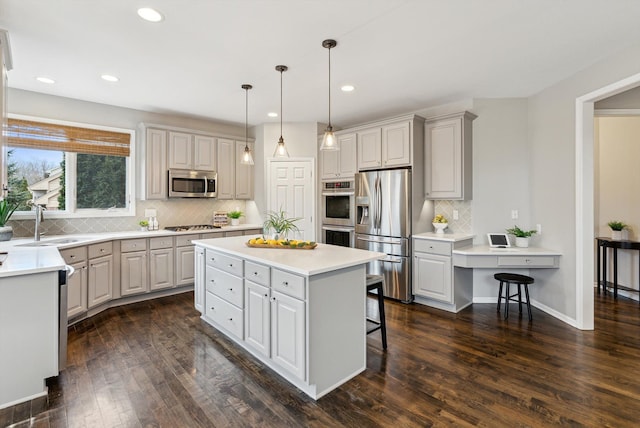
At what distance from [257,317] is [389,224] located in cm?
235

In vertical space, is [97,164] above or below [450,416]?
above

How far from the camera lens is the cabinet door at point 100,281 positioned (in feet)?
12.0

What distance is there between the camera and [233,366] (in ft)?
8.59

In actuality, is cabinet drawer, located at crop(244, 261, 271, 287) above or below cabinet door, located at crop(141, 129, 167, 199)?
below

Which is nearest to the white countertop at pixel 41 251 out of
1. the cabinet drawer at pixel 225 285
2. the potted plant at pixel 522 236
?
Answer: the cabinet drawer at pixel 225 285

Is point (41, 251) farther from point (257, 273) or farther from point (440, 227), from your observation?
point (440, 227)

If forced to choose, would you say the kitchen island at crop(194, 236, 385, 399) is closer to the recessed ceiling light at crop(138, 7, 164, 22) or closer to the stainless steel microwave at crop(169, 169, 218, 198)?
the recessed ceiling light at crop(138, 7, 164, 22)

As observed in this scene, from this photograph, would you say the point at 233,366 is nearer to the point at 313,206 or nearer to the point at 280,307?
the point at 280,307

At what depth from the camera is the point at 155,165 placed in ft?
15.2

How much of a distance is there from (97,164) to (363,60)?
12.5 ft

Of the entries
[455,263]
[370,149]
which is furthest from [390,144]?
[455,263]

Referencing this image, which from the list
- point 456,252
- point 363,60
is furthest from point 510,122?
point 363,60

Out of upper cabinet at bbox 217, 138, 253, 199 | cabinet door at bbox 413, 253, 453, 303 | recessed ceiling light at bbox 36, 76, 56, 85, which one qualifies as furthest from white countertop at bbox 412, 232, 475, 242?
recessed ceiling light at bbox 36, 76, 56, 85

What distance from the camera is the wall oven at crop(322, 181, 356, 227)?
4887mm
